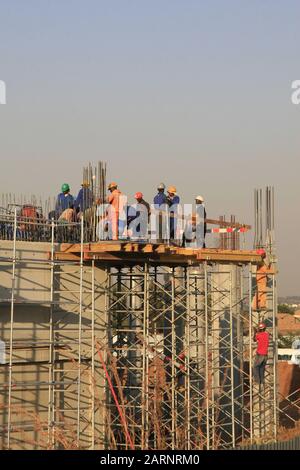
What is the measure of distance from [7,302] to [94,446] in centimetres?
391

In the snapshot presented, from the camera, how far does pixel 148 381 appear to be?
71.6 ft

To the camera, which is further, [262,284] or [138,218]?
[262,284]

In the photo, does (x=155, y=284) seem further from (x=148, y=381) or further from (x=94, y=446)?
(x=94, y=446)

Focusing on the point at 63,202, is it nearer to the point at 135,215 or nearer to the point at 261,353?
the point at 135,215

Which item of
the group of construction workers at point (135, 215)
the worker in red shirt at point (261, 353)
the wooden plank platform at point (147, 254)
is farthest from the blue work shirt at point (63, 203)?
the worker in red shirt at point (261, 353)

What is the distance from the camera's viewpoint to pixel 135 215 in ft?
68.7

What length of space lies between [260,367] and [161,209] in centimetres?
581

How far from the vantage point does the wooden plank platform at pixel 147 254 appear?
20.3 meters

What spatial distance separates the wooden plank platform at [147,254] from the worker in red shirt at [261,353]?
6.44 ft

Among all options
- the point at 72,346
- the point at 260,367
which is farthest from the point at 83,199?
the point at 260,367

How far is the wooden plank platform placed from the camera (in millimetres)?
20344
